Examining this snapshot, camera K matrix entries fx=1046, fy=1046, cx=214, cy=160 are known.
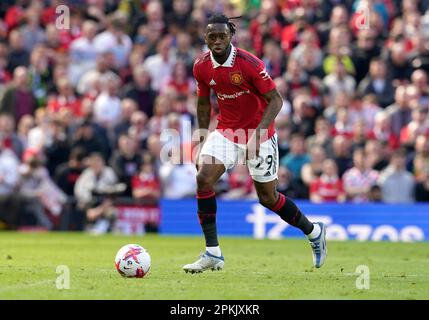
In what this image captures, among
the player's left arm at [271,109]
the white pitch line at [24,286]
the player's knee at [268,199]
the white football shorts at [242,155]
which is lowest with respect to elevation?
the white pitch line at [24,286]

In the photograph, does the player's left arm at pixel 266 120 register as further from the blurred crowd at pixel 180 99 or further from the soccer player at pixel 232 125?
the blurred crowd at pixel 180 99

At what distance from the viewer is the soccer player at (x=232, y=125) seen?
11320 millimetres

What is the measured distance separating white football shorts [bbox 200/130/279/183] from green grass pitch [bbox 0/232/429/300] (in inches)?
43.8

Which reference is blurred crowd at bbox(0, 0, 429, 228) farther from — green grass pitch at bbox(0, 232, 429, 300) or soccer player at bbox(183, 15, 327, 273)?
soccer player at bbox(183, 15, 327, 273)

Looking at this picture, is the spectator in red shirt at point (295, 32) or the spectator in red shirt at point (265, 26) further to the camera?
the spectator in red shirt at point (295, 32)

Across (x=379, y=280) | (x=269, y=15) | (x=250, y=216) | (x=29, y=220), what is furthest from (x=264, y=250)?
(x=269, y=15)

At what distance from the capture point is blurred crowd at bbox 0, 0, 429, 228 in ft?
66.0

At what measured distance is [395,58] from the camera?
70.3 ft

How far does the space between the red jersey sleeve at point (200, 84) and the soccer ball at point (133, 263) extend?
2114 millimetres

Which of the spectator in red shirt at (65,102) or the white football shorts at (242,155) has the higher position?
the spectator in red shirt at (65,102)

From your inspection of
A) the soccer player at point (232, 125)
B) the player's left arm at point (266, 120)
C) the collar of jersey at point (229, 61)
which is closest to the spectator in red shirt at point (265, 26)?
the soccer player at point (232, 125)

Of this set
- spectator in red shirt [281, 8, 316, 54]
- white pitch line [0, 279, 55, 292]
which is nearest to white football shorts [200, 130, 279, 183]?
white pitch line [0, 279, 55, 292]
